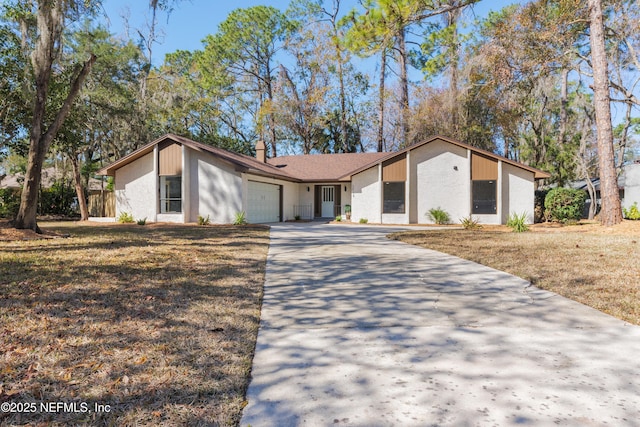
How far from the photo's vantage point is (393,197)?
18.7m

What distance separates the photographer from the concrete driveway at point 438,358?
2.09 m

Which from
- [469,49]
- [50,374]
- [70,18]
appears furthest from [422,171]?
[50,374]

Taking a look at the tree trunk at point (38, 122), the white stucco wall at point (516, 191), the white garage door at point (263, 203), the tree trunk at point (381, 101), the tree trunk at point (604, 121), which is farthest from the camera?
the tree trunk at point (381, 101)

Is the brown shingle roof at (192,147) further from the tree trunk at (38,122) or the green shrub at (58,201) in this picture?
the tree trunk at (38,122)

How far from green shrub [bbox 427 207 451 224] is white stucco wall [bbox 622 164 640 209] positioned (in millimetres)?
12658

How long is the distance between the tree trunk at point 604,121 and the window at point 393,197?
8487 millimetres

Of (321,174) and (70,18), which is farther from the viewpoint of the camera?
(321,174)

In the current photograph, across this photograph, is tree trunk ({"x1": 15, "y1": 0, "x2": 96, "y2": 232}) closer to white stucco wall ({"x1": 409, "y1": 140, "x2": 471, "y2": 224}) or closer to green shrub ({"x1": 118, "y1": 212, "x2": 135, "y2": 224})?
green shrub ({"x1": 118, "y1": 212, "x2": 135, "y2": 224})

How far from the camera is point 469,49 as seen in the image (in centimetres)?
2092

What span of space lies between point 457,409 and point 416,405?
0.23m

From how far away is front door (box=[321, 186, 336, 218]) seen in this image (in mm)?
22953

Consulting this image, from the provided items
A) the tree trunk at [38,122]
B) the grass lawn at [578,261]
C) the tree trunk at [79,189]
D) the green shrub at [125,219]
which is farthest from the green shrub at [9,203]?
the grass lawn at [578,261]

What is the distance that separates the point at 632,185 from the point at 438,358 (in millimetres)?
26044

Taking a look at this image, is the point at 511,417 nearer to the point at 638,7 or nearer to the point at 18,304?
the point at 18,304
